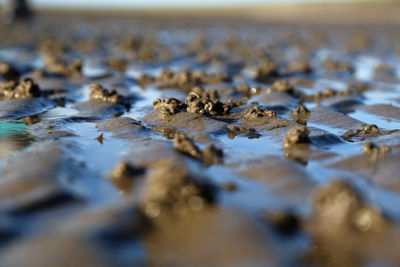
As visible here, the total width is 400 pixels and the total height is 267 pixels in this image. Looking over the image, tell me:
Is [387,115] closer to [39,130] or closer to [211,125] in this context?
[211,125]

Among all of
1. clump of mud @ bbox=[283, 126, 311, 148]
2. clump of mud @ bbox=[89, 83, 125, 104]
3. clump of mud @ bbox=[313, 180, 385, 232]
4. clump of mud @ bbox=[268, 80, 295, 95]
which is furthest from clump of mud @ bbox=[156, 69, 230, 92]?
clump of mud @ bbox=[313, 180, 385, 232]

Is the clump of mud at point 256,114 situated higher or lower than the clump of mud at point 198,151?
lower

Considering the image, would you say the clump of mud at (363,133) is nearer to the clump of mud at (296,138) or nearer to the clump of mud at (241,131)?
the clump of mud at (296,138)

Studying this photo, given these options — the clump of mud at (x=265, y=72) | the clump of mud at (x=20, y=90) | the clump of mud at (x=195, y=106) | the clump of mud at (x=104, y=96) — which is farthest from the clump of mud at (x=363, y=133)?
the clump of mud at (x=20, y=90)

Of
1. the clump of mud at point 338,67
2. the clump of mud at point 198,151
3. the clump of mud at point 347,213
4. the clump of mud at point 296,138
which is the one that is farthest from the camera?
the clump of mud at point 338,67

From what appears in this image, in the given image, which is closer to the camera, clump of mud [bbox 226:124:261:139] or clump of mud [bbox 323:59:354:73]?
clump of mud [bbox 226:124:261:139]

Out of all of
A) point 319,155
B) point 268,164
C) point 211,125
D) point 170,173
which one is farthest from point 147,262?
point 211,125

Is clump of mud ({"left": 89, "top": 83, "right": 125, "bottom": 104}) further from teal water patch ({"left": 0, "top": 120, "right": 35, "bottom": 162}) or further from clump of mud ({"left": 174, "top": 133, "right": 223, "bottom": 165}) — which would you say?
clump of mud ({"left": 174, "top": 133, "right": 223, "bottom": 165})

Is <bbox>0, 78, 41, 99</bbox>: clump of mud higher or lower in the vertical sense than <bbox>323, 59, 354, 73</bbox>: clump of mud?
higher
